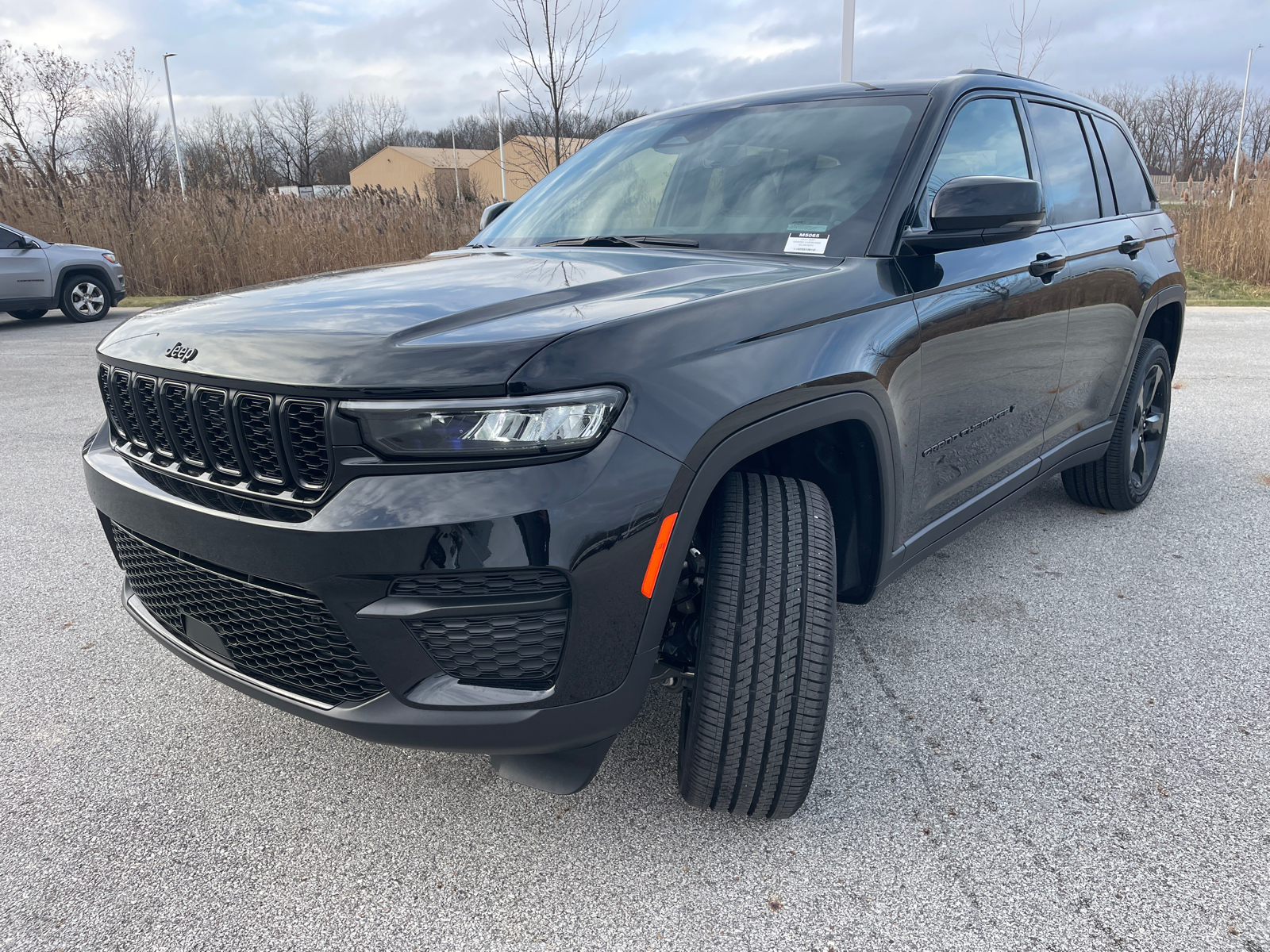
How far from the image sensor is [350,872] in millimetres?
1848

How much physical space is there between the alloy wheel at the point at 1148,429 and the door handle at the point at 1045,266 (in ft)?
3.87

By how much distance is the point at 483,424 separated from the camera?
150cm

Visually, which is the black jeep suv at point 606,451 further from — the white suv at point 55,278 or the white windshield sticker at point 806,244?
the white suv at point 55,278

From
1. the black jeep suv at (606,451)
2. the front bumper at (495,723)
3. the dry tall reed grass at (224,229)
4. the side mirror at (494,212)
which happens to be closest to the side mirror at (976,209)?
the black jeep suv at (606,451)

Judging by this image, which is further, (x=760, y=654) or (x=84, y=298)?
(x=84, y=298)

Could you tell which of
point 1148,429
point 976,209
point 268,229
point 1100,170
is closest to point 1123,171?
point 1100,170

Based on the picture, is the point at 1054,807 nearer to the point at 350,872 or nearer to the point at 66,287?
the point at 350,872

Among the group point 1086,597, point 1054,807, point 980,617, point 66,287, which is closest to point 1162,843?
point 1054,807

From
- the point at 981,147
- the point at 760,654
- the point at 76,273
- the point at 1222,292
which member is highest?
the point at 981,147

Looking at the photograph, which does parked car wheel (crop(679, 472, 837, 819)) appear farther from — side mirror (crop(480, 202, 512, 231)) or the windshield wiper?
side mirror (crop(480, 202, 512, 231))

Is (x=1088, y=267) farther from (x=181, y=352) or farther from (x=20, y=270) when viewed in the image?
(x=20, y=270)

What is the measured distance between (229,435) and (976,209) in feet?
5.99

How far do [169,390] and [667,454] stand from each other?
41.8 inches

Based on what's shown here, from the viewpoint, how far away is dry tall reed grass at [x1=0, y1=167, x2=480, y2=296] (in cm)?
1331
